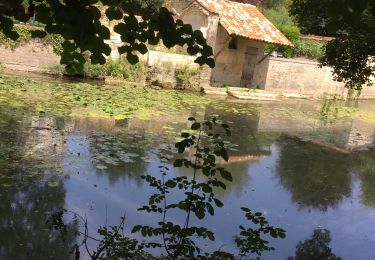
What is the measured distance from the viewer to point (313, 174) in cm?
1083

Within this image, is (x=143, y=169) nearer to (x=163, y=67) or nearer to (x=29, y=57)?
(x=29, y=57)

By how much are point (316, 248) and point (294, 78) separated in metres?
22.0

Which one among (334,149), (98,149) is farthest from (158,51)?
(98,149)

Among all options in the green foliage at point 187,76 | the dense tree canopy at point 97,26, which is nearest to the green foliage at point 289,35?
the green foliage at point 187,76

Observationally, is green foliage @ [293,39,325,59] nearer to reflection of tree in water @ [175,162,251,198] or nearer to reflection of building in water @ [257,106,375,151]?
reflection of building in water @ [257,106,375,151]

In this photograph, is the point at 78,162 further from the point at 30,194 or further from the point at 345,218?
the point at 345,218

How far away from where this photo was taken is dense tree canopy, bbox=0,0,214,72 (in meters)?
2.64

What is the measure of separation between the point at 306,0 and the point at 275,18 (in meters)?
33.4

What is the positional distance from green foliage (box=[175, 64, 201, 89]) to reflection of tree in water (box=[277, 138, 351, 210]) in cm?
993

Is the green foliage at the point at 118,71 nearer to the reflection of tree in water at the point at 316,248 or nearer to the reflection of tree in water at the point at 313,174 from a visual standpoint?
the reflection of tree in water at the point at 313,174

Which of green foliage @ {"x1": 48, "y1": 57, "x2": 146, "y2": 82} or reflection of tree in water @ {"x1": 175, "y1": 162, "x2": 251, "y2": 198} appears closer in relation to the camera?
reflection of tree in water @ {"x1": 175, "y1": 162, "x2": 251, "y2": 198}

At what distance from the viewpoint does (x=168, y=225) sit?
3945mm

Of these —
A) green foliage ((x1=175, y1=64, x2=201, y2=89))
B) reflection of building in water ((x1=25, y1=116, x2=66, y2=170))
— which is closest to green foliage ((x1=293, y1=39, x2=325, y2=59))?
green foliage ((x1=175, y1=64, x2=201, y2=89))

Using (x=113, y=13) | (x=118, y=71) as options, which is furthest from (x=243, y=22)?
(x=113, y=13)
